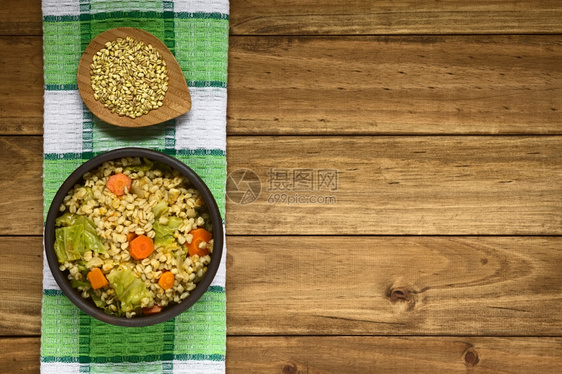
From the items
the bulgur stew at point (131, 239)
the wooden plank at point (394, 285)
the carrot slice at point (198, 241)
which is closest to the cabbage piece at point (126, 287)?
the bulgur stew at point (131, 239)

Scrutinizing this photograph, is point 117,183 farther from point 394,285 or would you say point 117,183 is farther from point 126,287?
point 394,285

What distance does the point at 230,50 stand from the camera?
54.9 inches

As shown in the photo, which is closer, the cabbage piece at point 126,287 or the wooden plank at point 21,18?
the cabbage piece at point 126,287

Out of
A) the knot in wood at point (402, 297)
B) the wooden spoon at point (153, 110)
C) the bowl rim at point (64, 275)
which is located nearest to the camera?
the bowl rim at point (64, 275)

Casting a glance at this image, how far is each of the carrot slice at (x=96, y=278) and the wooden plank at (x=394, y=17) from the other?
0.70m

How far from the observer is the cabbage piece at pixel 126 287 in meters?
1.21

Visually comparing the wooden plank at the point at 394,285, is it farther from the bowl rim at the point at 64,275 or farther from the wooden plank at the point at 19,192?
the wooden plank at the point at 19,192

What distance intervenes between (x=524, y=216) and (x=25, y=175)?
133 centimetres

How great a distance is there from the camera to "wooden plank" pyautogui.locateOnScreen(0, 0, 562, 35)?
139 cm

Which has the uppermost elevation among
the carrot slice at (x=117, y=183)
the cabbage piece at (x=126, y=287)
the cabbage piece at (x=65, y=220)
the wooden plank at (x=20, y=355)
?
the carrot slice at (x=117, y=183)

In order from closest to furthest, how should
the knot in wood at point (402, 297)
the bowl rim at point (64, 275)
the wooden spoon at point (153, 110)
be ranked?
the bowl rim at point (64, 275) → the wooden spoon at point (153, 110) → the knot in wood at point (402, 297)

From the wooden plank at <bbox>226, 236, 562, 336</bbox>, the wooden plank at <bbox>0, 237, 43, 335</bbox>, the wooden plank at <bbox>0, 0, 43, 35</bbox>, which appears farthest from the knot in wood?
the wooden plank at <bbox>0, 0, 43, 35</bbox>

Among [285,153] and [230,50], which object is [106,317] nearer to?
[285,153]

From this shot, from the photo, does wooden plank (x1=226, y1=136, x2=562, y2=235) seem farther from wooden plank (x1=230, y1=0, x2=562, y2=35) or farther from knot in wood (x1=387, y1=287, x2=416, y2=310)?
wooden plank (x1=230, y1=0, x2=562, y2=35)
